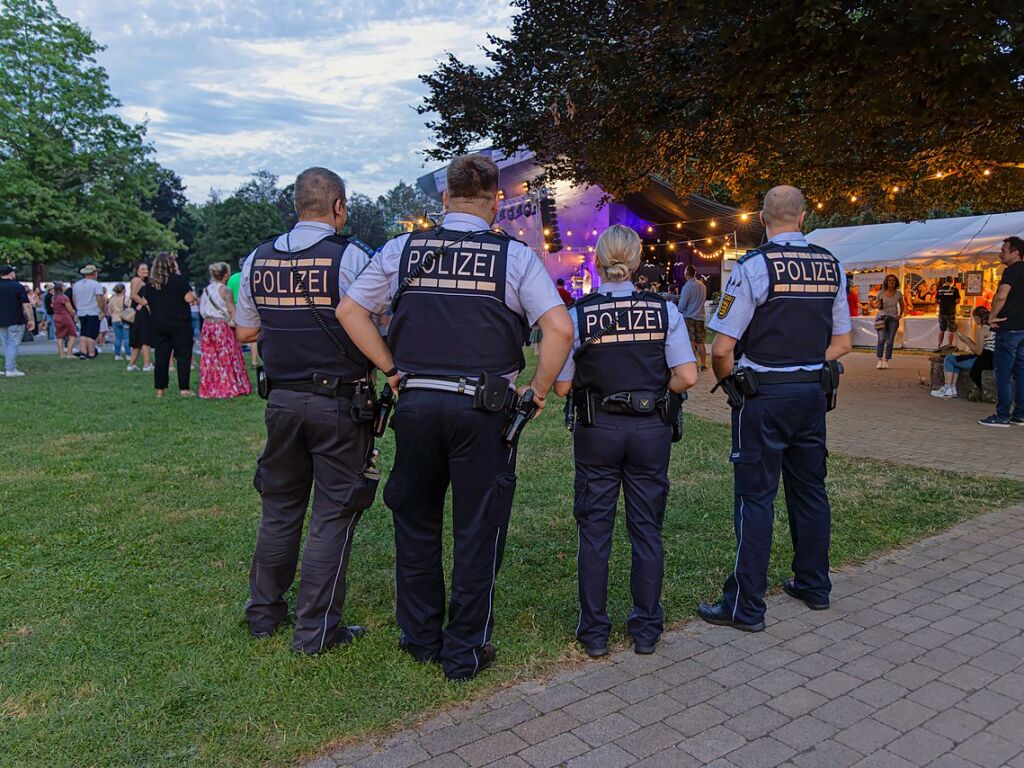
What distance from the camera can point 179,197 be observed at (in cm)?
8131

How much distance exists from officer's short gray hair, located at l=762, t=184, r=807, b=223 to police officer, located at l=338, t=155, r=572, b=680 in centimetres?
141

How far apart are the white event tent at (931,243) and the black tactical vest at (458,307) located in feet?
55.8

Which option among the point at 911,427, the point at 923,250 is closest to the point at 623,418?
the point at 911,427

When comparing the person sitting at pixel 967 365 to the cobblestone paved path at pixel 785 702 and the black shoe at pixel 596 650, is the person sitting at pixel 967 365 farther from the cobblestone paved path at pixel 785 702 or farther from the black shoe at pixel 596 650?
the black shoe at pixel 596 650

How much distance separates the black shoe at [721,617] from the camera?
3820 millimetres

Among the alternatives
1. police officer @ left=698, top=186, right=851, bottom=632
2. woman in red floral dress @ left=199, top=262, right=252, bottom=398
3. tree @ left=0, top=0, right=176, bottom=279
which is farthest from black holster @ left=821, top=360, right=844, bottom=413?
tree @ left=0, top=0, right=176, bottom=279

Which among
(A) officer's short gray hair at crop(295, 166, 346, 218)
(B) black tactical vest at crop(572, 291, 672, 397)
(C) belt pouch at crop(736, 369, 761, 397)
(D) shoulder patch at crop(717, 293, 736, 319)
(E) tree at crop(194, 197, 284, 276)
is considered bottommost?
(C) belt pouch at crop(736, 369, 761, 397)

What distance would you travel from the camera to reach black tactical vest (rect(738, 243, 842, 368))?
148 inches

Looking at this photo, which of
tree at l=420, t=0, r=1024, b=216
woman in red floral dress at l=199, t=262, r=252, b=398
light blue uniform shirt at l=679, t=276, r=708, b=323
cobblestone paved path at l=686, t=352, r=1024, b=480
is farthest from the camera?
light blue uniform shirt at l=679, t=276, r=708, b=323

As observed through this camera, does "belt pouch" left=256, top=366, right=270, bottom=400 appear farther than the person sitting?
No

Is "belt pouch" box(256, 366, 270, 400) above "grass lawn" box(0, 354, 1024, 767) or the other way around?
above

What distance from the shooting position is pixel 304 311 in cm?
341

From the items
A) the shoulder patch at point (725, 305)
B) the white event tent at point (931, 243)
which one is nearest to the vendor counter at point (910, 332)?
the white event tent at point (931, 243)

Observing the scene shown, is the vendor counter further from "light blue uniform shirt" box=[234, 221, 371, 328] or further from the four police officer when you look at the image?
"light blue uniform shirt" box=[234, 221, 371, 328]
